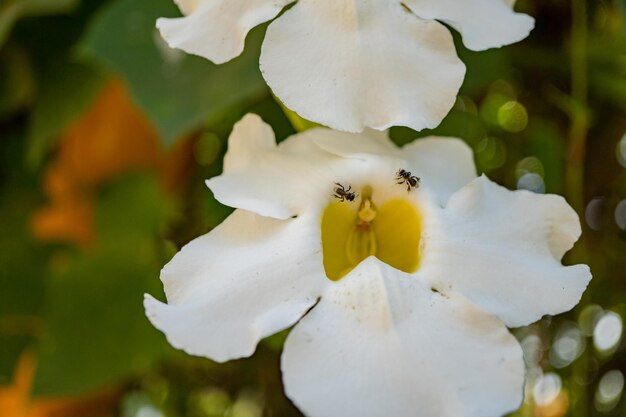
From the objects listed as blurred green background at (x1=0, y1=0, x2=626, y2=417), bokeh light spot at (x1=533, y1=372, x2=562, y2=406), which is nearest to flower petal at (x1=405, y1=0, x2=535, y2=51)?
blurred green background at (x1=0, y1=0, x2=626, y2=417)

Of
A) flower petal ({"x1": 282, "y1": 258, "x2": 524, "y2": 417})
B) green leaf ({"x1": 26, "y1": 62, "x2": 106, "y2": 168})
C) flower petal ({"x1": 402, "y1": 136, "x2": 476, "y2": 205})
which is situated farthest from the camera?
green leaf ({"x1": 26, "y1": 62, "x2": 106, "y2": 168})

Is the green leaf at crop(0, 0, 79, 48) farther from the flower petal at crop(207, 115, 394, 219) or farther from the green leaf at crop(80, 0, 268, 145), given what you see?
the flower petal at crop(207, 115, 394, 219)

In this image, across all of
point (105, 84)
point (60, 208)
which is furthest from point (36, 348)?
point (105, 84)

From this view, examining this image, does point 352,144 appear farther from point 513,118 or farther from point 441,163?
point 513,118

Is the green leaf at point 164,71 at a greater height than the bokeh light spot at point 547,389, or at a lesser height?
greater

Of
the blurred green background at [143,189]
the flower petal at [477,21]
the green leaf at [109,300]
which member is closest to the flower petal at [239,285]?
the flower petal at [477,21]

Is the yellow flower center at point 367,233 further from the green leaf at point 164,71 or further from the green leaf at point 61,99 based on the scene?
the green leaf at point 61,99
